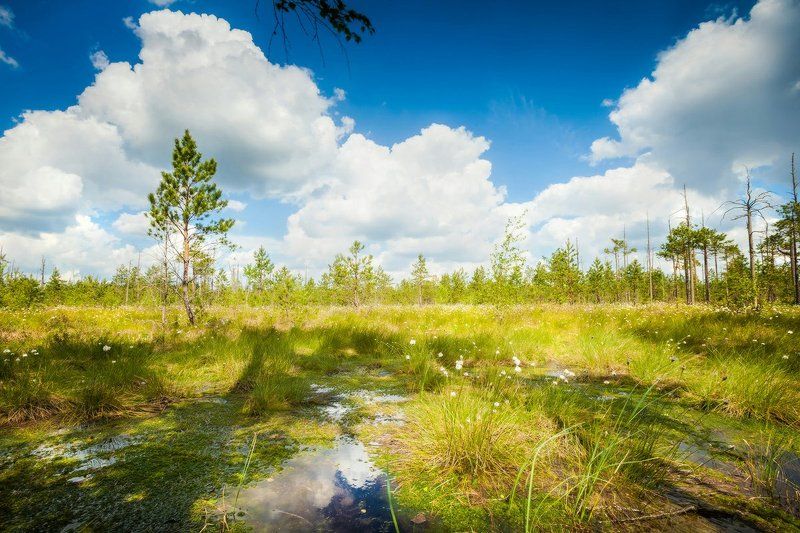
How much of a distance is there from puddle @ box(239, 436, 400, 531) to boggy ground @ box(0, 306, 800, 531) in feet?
0.05

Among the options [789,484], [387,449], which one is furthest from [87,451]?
[789,484]

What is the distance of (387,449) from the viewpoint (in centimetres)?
298

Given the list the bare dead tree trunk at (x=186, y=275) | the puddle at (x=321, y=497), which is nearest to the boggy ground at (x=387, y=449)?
the puddle at (x=321, y=497)

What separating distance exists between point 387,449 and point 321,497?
0.87m

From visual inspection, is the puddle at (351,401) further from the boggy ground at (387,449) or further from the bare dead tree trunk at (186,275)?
the bare dead tree trunk at (186,275)

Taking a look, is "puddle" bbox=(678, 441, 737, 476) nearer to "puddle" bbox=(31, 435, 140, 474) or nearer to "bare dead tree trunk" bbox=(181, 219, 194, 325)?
"puddle" bbox=(31, 435, 140, 474)

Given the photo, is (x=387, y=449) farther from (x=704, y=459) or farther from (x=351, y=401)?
(x=704, y=459)

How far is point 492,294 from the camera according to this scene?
38.1 ft

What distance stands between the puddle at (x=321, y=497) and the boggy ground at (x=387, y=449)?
0.5 inches

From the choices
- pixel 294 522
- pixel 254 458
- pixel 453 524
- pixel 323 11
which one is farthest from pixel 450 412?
pixel 323 11

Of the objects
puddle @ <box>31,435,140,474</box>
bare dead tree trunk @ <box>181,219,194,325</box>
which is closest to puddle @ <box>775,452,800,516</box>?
puddle @ <box>31,435,140,474</box>

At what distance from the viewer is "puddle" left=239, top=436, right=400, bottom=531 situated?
1.94 m

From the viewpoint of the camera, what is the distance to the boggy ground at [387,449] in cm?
198

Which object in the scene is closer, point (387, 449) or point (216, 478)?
point (216, 478)
